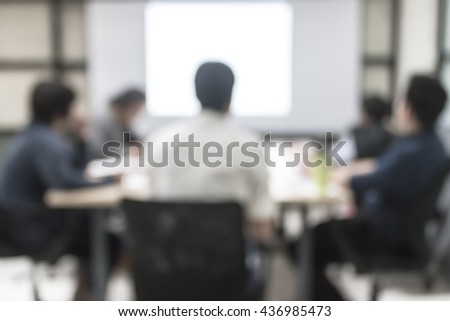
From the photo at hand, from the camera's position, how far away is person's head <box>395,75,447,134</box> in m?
2.02

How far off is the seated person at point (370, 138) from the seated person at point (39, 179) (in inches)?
62.2

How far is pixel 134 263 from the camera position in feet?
5.05

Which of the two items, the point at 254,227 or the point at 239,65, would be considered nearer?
the point at 254,227

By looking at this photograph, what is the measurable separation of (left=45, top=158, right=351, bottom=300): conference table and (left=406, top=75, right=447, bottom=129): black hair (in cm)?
44

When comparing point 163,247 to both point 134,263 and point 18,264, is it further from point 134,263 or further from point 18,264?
point 18,264

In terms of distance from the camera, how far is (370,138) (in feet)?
9.94

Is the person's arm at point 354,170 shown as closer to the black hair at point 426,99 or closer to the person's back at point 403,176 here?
the person's back at point 403,176

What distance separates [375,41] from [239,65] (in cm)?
141

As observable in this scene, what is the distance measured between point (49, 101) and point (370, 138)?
1.79 metres

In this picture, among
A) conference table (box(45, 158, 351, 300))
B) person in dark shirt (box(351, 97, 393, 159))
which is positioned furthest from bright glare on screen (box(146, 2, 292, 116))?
conference table (box(45, 158, 351, 300))

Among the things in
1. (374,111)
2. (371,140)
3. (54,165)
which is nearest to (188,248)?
(54,165)

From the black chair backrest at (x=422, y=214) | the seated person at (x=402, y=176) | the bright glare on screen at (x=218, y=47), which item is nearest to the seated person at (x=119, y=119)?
the bright glare on screen at (x=218, y=47)

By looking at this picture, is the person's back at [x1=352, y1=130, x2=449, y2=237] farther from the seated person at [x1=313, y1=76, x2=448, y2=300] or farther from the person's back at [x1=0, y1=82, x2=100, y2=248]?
the person's back at [x1=0, y1=82, x2=100, y2=248]
